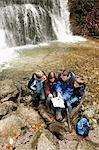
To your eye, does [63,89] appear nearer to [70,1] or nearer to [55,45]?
[55,45]

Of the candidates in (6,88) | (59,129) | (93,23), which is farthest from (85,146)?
(93,23)

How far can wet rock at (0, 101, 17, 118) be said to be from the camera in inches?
361

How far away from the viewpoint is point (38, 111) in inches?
361

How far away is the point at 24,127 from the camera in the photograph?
8602 millimetres

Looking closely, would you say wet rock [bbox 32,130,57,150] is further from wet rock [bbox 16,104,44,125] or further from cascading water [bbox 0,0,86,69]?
cascading water [bbox 0,0,86,69]

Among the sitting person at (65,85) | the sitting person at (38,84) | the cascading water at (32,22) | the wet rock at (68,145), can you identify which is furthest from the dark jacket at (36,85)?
the cascading water at (32,22)

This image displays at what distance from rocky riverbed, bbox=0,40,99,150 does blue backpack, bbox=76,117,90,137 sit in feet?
0.47

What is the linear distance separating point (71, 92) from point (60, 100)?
455 mm

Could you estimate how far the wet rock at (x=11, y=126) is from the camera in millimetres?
8301

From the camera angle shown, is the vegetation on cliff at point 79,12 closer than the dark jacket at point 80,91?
No

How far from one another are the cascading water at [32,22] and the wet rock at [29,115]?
7.59m

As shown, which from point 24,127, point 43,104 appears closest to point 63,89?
point 43,104

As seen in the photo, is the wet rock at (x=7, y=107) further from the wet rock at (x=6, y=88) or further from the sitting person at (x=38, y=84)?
the sitting person at (x=38, y=84)

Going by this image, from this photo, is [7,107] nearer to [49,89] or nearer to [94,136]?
[49,89]
